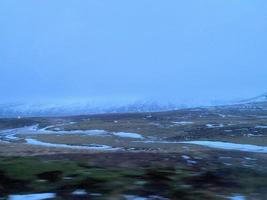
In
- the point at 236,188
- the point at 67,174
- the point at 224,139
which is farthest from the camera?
the point at 224,139

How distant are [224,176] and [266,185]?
144cm

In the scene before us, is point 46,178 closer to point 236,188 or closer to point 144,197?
point 144,197

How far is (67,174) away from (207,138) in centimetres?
4377

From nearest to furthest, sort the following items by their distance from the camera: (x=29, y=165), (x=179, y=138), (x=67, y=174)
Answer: (x=67, y=174) → (x=29, y=165) → (x=179, y=138)

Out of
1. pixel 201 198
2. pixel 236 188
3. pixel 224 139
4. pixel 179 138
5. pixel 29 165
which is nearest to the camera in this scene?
pixel 201 198

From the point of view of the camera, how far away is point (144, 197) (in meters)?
11.5

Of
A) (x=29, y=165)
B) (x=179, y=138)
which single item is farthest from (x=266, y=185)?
(x=179, y=138)

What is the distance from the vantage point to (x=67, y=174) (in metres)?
13.6

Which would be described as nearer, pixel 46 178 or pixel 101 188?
pixel 101 188

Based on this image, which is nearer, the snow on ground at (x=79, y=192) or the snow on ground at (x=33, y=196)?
the snow on ground at (x=33, y=196)

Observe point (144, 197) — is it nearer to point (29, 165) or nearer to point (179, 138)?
point (29, 165)

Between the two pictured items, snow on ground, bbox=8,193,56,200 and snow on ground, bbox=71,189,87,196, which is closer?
snow on ground, bbox=8,193,56,200

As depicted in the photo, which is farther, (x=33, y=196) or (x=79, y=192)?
(x=79, y=192)

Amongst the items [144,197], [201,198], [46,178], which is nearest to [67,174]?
[46,178]
